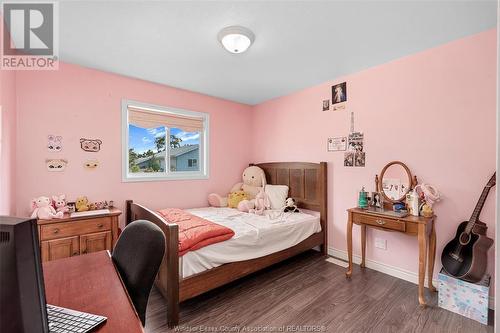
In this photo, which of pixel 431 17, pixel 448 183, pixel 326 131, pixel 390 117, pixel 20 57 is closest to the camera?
pixel 431 17

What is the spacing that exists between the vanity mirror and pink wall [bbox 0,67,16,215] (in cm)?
340

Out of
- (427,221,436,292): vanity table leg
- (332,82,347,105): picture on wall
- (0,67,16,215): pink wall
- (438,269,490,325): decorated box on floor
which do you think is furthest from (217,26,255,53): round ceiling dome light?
(438,269,490,325): decorated box on floor

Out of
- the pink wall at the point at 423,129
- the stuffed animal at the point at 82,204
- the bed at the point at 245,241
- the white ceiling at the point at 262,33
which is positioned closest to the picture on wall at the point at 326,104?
the pink wall at the point at 423,129

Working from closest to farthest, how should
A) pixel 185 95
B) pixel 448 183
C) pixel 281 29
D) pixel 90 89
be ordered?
1. pixel 281 29
2. pixel 448 183
3. pixel 90 89
4. pixel 185 95

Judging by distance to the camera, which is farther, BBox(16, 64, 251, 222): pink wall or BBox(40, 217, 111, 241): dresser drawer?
BBox(16, 64, 251, 222): pink wall

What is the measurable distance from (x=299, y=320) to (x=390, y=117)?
86.3 inches

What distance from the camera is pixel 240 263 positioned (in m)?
2.22

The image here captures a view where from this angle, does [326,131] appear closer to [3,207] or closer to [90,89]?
[90,89]

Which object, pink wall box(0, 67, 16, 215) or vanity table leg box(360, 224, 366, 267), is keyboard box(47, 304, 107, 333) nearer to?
pink wall box(0, 67, 16, 215)

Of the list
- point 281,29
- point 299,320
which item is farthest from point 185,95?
point 299,320

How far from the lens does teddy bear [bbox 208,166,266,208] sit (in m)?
3.55

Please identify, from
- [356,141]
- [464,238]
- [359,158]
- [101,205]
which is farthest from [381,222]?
[101,205]

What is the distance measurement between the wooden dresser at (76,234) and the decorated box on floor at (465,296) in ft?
10.4

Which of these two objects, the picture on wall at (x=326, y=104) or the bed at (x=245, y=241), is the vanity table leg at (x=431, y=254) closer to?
the bed at (x=245, y=241)
